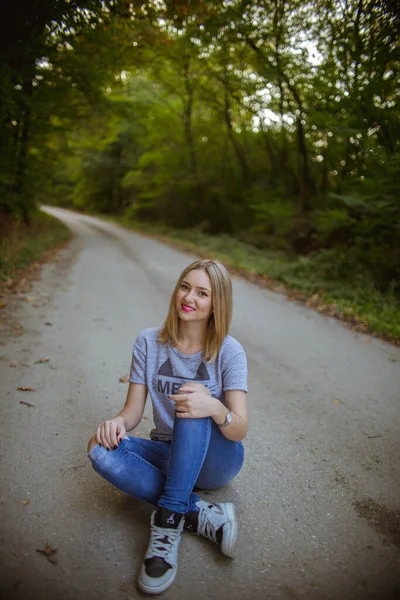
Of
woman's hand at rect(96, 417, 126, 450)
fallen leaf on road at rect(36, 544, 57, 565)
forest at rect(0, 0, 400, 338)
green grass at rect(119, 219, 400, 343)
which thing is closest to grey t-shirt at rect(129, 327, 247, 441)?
woman's hand at rect(96, 417, 126, 450)

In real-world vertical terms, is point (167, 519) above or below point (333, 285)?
below

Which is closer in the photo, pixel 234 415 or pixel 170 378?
pixel 234 415

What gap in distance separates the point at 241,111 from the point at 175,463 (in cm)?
1739

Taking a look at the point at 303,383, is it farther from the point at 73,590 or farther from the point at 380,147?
the point at 380,147

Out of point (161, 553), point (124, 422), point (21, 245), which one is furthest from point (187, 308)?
point (21, 245)

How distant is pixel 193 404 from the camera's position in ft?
6.08

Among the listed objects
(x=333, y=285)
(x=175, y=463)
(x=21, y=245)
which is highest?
(x=333, y=285)

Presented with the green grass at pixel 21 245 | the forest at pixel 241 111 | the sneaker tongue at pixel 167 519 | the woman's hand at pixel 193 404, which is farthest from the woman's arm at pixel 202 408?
the green grass at pixel 21 245

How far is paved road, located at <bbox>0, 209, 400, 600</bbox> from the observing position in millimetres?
1792

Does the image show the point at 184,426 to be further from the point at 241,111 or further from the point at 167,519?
the point at 241,111

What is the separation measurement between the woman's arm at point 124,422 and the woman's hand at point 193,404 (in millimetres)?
363

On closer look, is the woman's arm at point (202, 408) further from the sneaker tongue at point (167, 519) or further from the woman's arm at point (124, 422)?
the sneaker tongue at point (167, 519)

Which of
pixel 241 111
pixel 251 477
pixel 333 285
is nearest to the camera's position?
pixel 251 477

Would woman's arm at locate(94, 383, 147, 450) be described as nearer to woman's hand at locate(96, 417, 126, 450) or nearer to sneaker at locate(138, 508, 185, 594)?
woman's hand at locate(96, 417, 126, 450)
